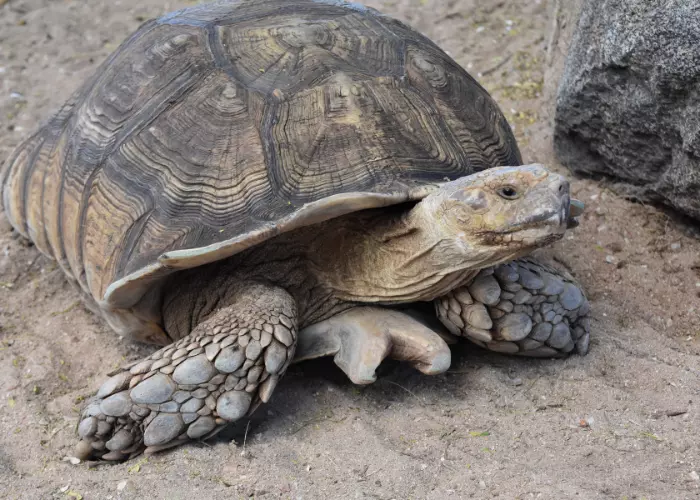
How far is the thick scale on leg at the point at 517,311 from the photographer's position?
2.75 meters

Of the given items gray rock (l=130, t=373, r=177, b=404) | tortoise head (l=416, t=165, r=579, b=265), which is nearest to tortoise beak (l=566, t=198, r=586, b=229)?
tortoise head (l=416, t=165, r=579, b=265)

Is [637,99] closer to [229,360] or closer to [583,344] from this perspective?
[583,344]

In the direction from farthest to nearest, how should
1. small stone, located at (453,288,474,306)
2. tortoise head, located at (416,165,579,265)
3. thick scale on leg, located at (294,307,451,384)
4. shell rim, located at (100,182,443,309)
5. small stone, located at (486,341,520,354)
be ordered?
1. small stone, located at (486,341,520,354)
2. small stone, located at (453,288,474,306)
3. thick scale on leg, located at (294,307,451,384)
4. shell rim, located at (100,182,443,309)
5. tortoise head, located at (416,165,579,265)

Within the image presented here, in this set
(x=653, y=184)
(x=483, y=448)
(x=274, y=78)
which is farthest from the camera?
(x=653, y=184)

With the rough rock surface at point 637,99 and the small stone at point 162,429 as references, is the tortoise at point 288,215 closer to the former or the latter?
the small stone at point 162,429

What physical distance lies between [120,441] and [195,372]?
0.35 metres

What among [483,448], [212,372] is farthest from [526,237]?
[212,372]

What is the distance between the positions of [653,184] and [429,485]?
83.7 inches

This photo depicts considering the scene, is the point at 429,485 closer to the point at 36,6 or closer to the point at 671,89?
the point at 671,89

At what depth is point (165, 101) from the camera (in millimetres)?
2895

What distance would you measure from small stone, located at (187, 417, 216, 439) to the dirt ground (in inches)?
2.1

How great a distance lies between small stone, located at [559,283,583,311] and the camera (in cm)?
288

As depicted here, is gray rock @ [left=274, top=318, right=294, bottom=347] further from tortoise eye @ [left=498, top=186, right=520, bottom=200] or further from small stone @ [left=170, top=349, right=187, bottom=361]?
tortoise eye @ [left=498, top=186, right=520, bottom=200]

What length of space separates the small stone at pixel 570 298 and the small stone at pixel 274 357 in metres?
1.07
